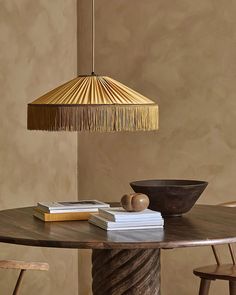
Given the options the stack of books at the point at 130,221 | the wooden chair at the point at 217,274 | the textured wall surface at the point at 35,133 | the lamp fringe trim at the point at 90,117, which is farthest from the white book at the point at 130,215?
the textured wall surface at the point at 35,133

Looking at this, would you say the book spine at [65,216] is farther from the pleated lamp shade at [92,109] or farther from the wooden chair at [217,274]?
the wooden chair at [217,274]

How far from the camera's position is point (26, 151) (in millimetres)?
4656

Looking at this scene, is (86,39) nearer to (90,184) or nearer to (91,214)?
(90,184)

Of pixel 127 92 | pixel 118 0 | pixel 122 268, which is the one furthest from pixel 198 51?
pixel 122 268

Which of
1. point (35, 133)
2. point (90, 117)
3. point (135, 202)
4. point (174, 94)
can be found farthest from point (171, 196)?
point (35, 133)

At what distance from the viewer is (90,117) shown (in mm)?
2875

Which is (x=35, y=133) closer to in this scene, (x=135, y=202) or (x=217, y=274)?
(x=217, y=274)

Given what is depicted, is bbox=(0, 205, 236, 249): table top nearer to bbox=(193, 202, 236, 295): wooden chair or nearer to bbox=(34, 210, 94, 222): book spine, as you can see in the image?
bbox=(34, 210, 94, 222): book spine

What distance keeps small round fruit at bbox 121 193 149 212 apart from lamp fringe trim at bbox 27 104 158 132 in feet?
0.86

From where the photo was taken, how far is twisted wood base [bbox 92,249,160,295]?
2.97m

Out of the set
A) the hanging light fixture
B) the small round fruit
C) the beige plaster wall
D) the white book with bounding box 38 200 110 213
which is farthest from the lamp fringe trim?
the beige plaster wall

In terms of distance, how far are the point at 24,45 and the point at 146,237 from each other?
2211mm

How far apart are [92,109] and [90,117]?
31 mm

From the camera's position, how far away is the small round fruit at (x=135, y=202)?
9.71ft
